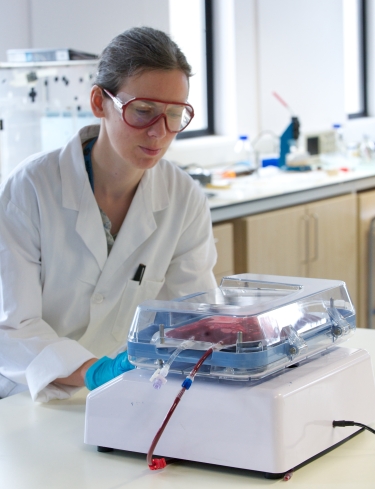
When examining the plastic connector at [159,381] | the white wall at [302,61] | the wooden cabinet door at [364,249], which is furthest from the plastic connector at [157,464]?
the white wall at [302,61]

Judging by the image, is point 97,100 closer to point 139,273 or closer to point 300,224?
point 139,273

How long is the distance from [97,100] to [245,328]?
2.68 ft

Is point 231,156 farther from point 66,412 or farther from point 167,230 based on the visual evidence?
point 66,412

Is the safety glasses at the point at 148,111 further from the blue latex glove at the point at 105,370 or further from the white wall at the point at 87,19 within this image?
the white wall at the point at 87,19

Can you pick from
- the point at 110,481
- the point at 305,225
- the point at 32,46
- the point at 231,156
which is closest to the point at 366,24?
the point at 231,156

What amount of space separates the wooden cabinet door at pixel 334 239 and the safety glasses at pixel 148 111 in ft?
6.93

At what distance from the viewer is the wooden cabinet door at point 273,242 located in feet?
10.7

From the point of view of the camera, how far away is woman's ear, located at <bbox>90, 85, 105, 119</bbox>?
1672 millimetres

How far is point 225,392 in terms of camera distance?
3.43 feet

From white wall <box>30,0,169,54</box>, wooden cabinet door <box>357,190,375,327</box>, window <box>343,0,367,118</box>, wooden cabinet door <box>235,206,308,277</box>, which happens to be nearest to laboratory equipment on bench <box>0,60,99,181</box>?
white wall <box>30,0,169,54</box>

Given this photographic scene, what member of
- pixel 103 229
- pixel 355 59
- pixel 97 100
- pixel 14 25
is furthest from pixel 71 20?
pixel 355 59

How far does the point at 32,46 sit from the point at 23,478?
8.17ft

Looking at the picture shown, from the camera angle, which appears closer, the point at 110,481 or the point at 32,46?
the point at 110,481

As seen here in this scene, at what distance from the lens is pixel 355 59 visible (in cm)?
581
